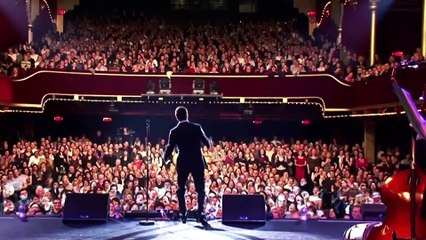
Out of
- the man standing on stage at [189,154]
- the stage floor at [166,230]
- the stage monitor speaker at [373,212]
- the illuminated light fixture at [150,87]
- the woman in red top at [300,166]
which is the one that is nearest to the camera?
the stage floor at [166,230]

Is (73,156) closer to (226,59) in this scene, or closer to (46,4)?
(226,59)

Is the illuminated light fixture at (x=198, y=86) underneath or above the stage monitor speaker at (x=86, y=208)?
above

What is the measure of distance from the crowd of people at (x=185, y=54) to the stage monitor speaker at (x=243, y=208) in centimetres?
744

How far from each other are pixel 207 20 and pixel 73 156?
11897mm

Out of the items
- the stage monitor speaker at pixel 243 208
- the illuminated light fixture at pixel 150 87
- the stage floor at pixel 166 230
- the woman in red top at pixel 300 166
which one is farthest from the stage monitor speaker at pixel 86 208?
the illuminated light fixture at pixel 150 87

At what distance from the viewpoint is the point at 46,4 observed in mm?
21141

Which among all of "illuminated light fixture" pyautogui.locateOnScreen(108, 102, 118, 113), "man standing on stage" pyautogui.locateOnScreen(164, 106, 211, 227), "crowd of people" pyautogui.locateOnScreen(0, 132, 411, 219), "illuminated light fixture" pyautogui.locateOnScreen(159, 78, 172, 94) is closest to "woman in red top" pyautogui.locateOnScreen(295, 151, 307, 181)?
"crowd of people" pyautogui.locateOnScreen(0, 132, 411, 219)

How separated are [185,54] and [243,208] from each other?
984 centimetres

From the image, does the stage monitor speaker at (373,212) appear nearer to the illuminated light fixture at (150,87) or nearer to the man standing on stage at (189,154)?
the man standing on stage at (189,154)

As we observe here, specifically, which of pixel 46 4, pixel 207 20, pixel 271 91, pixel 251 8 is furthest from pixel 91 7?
pixel 271 91

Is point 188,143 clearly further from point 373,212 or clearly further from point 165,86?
point 165,86

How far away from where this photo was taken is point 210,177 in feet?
40.0

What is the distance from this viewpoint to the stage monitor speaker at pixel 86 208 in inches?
288

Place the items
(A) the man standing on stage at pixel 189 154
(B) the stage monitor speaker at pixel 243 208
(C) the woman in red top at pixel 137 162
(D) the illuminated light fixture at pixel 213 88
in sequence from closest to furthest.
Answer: (A) the man standing on stage at pixel 189 154 → (B) the stage monitor speaker at pixel 243 208 → (C) the woman in red top at pixel 137 162 → (D) the illuminated light fixture at pixel 213 88
